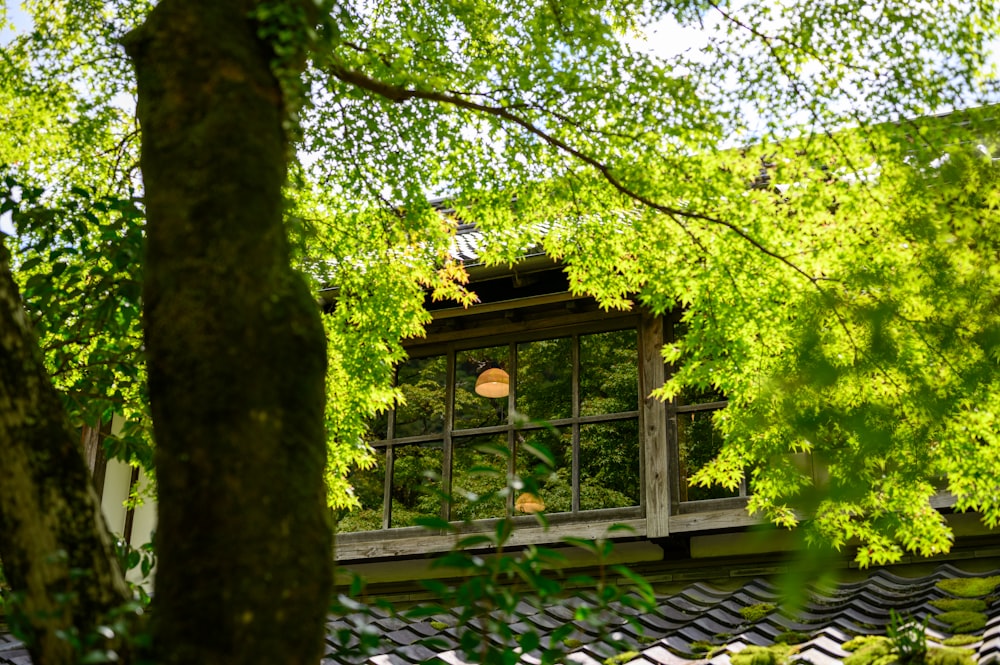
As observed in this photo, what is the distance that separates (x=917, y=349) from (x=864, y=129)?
99cm

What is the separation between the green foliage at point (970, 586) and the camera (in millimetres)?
5785

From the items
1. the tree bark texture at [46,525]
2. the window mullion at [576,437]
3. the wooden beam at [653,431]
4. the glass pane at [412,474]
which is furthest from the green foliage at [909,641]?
the glass pane at [412,474]

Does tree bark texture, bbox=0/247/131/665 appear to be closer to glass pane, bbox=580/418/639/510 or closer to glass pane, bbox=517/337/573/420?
glass pane, bbox=580/418/639/510

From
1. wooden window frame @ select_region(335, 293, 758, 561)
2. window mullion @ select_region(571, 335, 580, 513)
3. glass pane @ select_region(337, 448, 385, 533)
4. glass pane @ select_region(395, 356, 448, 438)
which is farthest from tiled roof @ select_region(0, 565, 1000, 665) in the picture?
glass pane @ select_region(395, 356, 448, 438)

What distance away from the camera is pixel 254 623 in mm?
1852

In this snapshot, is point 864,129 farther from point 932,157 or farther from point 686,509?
point 686,509

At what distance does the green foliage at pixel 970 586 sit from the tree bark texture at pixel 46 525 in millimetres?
5125

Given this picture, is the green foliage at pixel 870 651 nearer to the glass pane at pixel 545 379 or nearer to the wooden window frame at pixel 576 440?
the wooden window frame at pixel 576 440

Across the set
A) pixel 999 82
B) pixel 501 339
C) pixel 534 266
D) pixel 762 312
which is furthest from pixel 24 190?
pixel 501 339

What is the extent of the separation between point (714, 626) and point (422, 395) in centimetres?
1153

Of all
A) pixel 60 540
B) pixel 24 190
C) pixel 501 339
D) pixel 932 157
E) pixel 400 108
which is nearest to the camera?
pixel 60 540

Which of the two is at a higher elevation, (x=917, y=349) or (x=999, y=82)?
(x=999, y=82)

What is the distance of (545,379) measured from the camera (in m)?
17.1

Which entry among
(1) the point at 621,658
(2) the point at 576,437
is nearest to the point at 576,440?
(2) the point at 576,437
